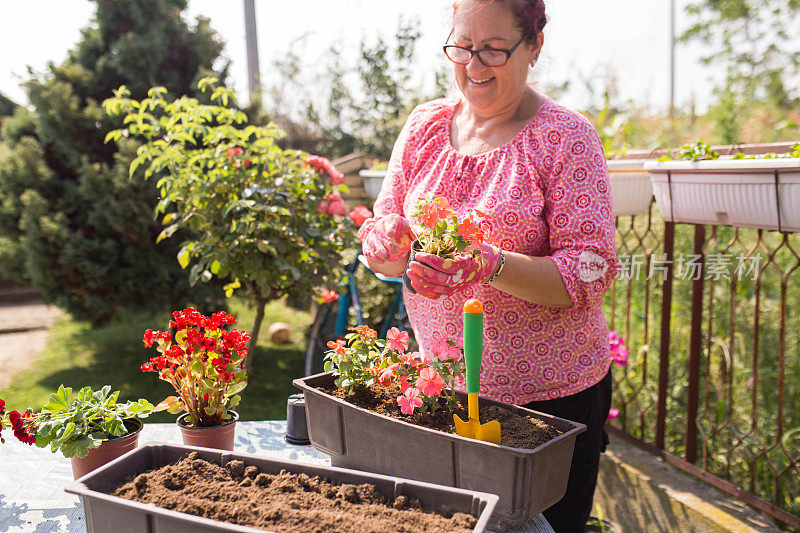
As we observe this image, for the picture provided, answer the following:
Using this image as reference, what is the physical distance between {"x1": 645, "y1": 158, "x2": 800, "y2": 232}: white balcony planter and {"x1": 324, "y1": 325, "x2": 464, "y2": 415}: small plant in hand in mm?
961

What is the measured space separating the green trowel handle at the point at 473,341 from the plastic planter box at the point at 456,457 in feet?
0.33

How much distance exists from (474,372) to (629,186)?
170 centimetres

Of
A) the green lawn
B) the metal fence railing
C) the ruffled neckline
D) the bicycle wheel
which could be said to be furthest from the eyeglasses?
the green lawn

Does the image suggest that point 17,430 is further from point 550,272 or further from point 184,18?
point 184,18

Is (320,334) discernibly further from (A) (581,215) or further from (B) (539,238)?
(A) (581,215)

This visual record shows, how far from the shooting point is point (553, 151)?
1.28 meters

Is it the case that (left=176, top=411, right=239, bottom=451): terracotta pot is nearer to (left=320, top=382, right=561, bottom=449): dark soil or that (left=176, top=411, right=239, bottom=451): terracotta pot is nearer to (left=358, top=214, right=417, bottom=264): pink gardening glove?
(left=320, top=382, right=561, bottom=449): dark soil

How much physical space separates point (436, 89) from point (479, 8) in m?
3.70

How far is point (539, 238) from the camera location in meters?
1.32

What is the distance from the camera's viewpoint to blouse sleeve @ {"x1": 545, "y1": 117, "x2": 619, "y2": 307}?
1.22 m

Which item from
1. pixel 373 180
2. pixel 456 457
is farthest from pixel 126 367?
pixel 456 457

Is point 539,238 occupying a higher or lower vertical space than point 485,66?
lower

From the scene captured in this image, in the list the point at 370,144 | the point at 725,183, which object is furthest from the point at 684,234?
the point at 370,144

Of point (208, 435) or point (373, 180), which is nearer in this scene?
point (208, 435)
